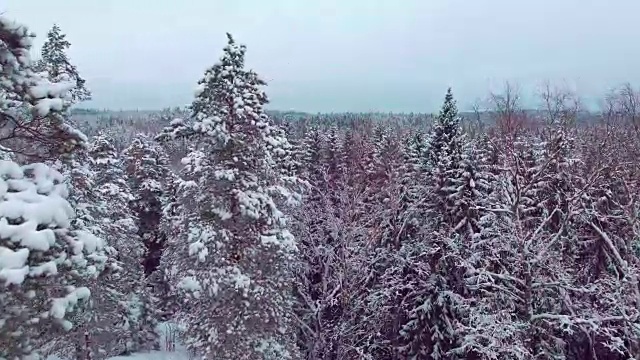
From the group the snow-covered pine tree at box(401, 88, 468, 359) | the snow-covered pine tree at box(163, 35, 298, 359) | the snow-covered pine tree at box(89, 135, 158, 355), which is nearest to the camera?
the snow-covered pine tree at box(163, 35, 298, 359)

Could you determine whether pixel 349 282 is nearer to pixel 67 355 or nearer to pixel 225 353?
pixel 225 353

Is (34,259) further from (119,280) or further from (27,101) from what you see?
(119,280)

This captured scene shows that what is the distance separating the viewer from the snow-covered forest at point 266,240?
5.56m

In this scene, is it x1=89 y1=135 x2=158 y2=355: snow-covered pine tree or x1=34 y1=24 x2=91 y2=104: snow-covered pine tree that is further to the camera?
x1=89 y1=135 x2=158 y2=355: snow-covered pine tree

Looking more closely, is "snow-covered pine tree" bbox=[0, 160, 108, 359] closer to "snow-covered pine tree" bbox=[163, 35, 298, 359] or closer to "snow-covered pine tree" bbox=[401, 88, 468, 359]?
"snow-covered pine tree" bbox=[163, 35, 298, 359]

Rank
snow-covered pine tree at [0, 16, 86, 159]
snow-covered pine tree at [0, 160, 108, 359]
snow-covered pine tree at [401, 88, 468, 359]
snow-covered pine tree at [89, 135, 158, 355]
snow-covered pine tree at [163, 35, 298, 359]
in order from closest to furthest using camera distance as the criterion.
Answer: snow-covered pine tree at [0, 160, 108, 359]
snow-covered pine tree at [0, 16, 86, 159]
snow-covered pine tree at [163, 35, 298, 359]
snow-covered pine tree at [401, 88, 468, 359]
snow-covered pine tree at [89, 135, 158, 355]

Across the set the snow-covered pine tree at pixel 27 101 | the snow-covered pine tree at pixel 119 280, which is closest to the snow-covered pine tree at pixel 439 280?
the snow-covered pine tree at pixel 119 280

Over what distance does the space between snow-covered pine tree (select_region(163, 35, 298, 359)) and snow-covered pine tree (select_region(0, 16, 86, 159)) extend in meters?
6.53

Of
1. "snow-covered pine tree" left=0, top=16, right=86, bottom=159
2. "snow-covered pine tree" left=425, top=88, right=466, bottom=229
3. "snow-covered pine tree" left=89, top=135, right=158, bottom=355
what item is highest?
"snow-covered pine tree" left=0, top=16, right=86, bottom=159

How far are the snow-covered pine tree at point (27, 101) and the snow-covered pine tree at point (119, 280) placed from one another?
11770 mm

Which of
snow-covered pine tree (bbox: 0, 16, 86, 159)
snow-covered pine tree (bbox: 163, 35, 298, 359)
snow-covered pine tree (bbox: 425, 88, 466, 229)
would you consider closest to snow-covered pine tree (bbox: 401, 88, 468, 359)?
snow-covered pine tree (bbox: 425, 88, 466, 229)

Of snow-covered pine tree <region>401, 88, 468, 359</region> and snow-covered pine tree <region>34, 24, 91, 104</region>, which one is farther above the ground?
snow-covered pine tree <region>34, 24, 91, 104</region>

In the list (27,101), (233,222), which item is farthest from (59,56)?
(27,101)

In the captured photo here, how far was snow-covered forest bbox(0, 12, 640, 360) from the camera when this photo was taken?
5562 millimetres
